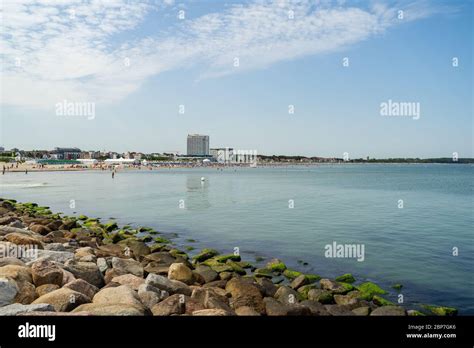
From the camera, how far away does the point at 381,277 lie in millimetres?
16344

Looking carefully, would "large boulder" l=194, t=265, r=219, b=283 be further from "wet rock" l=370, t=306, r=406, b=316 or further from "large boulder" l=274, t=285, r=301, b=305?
"wet rock" l=370, t=306, r=406, b=316

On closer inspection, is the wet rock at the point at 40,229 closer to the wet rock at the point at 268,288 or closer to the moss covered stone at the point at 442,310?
the wet rock at the point at 268,288

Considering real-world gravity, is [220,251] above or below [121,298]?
below

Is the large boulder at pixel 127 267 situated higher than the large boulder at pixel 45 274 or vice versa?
the large boulder at pixel 45 274

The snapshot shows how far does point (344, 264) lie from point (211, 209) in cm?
2271

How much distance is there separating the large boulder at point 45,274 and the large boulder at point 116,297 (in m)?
1.61

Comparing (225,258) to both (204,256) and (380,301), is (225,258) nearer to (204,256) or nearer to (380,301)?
(204,256)

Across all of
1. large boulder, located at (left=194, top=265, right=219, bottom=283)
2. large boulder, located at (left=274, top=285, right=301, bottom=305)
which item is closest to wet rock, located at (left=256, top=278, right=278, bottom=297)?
large boulder, located at (left=274, top=285, right=301, bottom=305)

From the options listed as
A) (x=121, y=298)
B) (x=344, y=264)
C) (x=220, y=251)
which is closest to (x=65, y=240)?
(x=220, y=251)

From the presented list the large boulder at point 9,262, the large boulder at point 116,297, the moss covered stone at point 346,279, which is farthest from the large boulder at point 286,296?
the large boulder at point 9,262

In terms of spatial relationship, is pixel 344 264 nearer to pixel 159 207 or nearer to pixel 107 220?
pixel 107 220

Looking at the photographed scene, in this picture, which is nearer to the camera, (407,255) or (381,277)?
(381,277)

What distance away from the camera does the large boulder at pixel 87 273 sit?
11508 millimetres

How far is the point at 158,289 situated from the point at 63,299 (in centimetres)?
259
